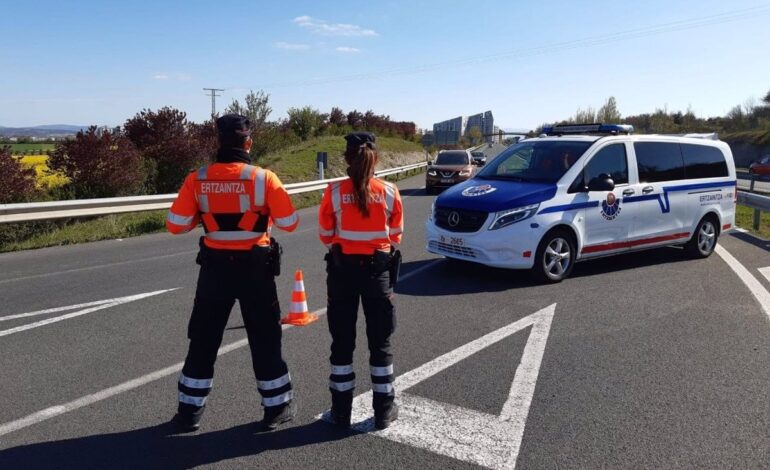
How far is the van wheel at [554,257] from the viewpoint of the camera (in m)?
7.80

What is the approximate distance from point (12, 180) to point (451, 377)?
39.9ft

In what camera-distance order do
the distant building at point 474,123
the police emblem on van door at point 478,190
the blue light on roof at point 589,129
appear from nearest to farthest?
the police emblem on van door at point 478,190, the blue light on roof at point 589,129, the distant building at point 474,123

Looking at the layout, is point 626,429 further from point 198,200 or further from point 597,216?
point 597,216

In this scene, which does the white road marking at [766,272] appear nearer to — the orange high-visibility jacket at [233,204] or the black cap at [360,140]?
the black cap at [360,140]

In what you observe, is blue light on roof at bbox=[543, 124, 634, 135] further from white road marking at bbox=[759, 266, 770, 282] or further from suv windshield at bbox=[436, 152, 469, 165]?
suv windshield at bbox=[436, 152, 469, 165]

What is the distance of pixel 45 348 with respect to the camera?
17.8 feet

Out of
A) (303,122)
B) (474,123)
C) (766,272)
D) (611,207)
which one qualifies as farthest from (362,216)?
(474,123)

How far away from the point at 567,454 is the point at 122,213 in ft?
44.2

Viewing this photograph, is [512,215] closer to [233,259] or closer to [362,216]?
[362,216]

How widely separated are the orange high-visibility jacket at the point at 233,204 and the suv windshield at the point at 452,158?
70.8 feet

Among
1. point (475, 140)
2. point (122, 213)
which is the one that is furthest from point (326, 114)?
point (475, 140)

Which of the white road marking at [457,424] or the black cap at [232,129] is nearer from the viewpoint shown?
the white road marking at [457,424]

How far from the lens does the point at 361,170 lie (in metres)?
3.89

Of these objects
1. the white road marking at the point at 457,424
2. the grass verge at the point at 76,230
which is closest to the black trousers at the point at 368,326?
the white road marking at the point at 457,424
